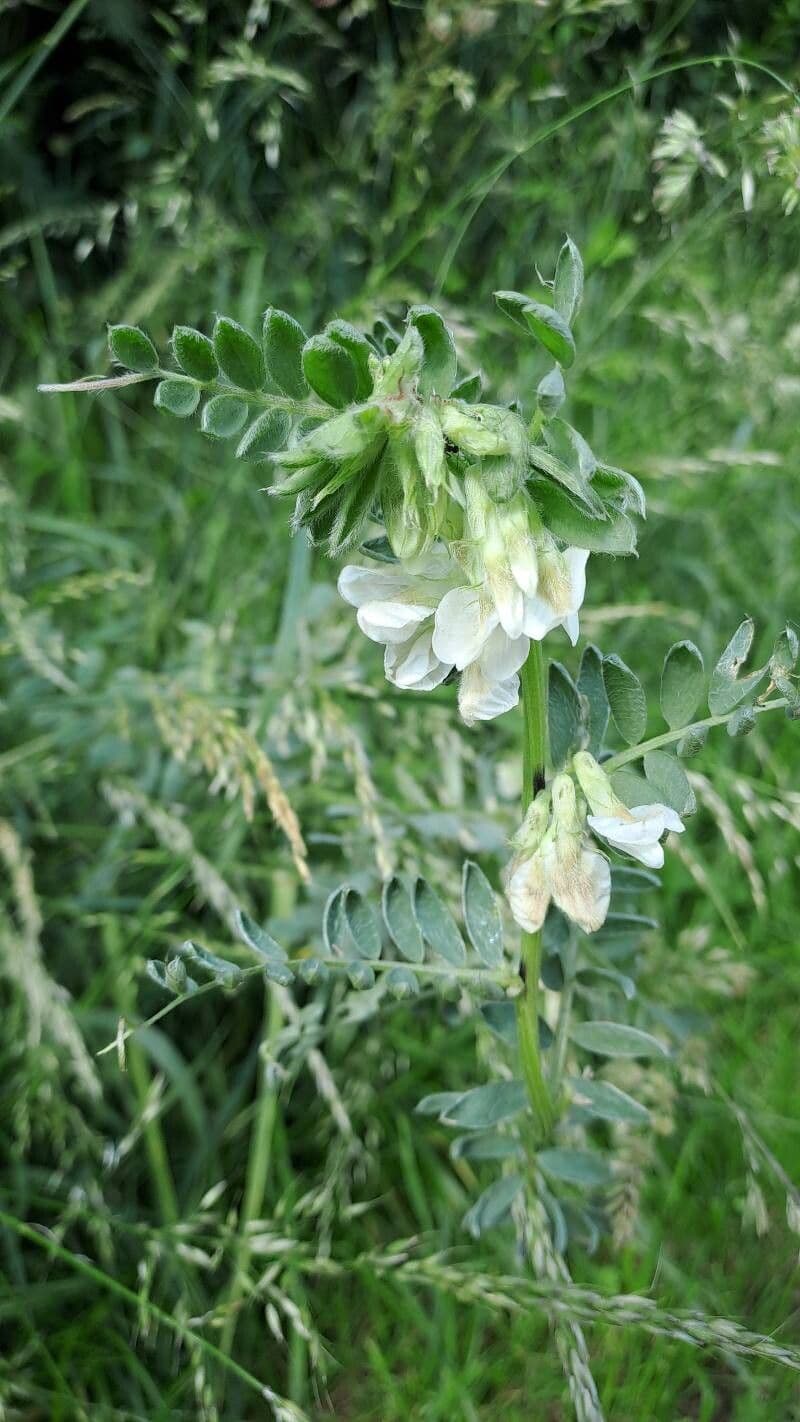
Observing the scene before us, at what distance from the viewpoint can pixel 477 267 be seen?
2.33m

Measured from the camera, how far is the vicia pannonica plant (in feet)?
2.17

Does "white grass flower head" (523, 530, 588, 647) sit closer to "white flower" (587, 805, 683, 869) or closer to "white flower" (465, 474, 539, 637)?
"white flower" (465, 474, 539, 637)

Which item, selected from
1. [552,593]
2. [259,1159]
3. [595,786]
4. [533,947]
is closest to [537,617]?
[552,593]

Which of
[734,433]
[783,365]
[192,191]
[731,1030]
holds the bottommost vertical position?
[731,1030]

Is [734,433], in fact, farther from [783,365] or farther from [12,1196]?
[12,1196]

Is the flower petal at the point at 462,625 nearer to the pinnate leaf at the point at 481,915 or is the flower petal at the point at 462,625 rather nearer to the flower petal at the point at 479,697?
the flower petal at the point at 479,697

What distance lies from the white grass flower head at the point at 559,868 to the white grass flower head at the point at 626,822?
12mm

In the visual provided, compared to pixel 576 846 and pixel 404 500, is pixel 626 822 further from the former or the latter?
pixel 404 500

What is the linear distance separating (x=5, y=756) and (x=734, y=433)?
1.26 meters

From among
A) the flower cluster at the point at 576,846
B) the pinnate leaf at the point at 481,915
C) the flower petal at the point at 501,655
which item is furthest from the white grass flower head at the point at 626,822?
the pinnate leaf at the point at 481,915

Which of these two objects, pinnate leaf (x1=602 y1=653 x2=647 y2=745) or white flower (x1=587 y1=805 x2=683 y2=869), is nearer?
white flower (x1=587 y1=805 x2=683 y2=869)

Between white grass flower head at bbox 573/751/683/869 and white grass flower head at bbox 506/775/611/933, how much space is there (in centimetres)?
1

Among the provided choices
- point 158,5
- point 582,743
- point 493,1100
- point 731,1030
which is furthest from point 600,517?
point 158,5

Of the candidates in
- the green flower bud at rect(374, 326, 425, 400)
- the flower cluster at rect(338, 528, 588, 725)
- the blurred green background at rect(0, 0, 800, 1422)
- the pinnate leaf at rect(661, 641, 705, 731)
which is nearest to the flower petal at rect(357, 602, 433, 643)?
the flower cluster at rect(338, 528, 588, 725)
